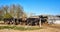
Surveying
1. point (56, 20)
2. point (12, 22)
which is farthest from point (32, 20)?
point (56, 20)

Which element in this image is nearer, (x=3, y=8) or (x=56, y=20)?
(x=56, y=20)

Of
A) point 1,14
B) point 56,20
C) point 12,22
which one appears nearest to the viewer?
point 12,22

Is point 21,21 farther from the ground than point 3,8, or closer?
closer

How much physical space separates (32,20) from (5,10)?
4076 centimetres

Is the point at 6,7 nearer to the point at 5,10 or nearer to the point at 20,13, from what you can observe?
the point at 5,10

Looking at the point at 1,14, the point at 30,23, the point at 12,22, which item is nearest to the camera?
the point at 30,23

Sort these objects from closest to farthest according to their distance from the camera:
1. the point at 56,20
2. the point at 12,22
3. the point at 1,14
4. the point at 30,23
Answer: the point at 30,23 → the point at 12,22 → the point at 56,20 → the point at 1,14

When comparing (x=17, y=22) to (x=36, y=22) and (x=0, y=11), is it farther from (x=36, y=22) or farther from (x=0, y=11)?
(x=0, y=11)

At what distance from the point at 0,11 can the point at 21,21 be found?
36213 millimetres

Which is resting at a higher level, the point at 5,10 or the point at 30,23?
the point at 5,10

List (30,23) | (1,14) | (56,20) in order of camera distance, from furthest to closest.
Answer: (1,14) < (56,20) < (30,23)

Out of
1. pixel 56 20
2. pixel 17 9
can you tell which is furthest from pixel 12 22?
pixel 17 9

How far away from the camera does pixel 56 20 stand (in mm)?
73375

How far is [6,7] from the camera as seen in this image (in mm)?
84688
